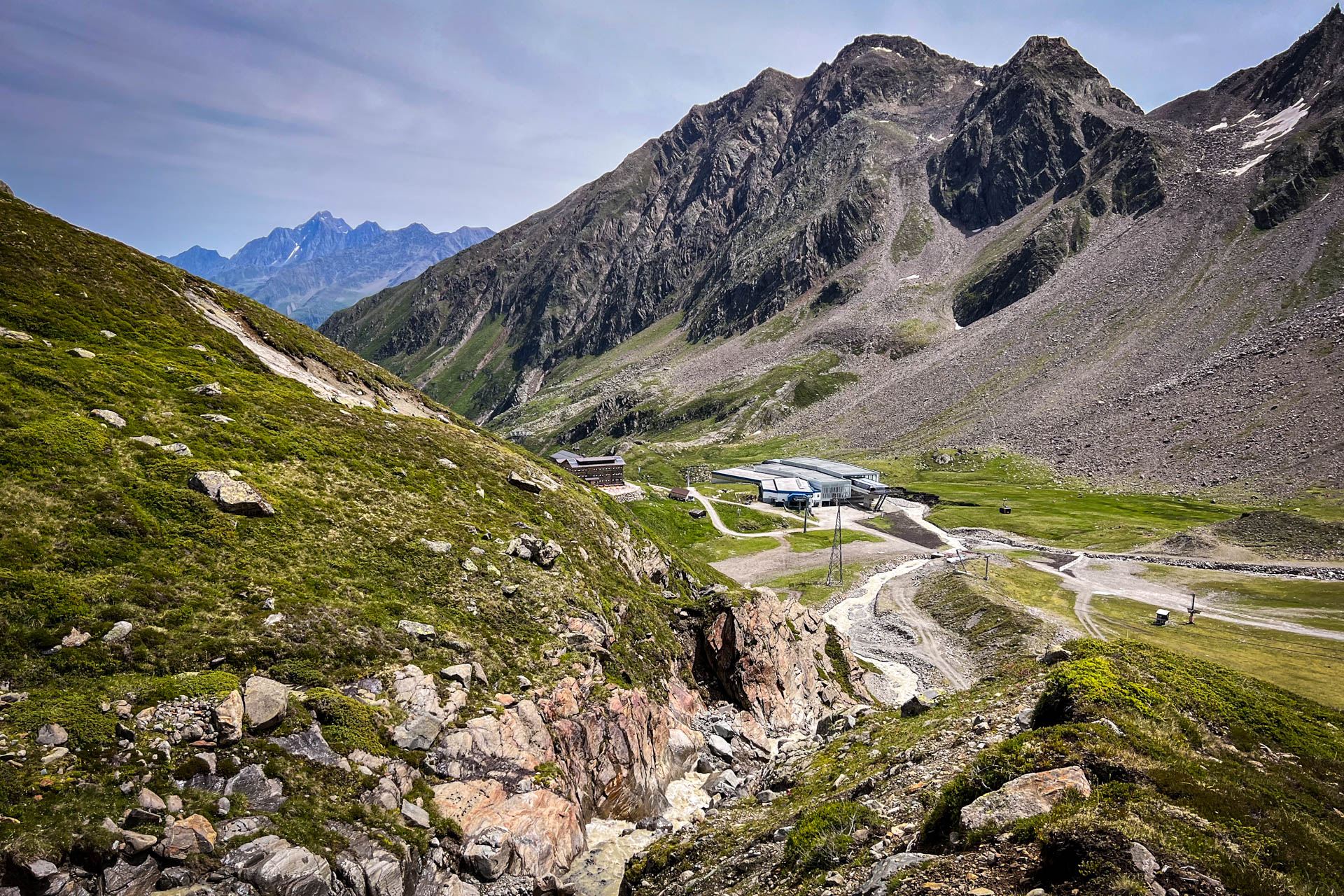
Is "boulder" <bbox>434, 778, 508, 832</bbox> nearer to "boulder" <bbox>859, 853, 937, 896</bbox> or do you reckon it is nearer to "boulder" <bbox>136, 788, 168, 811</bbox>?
"boulder" <bbox>136, 788, 168, 811</bbox>

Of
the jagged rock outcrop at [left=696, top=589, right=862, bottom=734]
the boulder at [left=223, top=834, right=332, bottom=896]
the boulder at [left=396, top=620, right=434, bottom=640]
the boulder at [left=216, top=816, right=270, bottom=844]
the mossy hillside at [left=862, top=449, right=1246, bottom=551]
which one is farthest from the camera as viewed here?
the mossy hillside at [left=862, top=449, right=1246, bottom=551]

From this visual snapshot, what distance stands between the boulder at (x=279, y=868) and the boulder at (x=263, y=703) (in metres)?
3.31

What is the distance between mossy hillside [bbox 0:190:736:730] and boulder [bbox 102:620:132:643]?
0.15 meters

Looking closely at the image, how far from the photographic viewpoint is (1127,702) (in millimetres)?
14648

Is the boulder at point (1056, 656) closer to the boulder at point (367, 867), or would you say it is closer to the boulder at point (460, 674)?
the boulder at point (460, 674)

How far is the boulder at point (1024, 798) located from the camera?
433 inches

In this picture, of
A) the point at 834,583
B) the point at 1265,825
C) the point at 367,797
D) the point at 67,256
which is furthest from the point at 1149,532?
the point at 67,256

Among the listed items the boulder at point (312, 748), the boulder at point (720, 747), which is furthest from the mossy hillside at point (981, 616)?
the boulder at point (312, 748)

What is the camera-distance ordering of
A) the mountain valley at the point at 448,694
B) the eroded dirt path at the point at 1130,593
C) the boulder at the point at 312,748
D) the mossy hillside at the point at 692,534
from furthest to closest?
the mossy hillside at the point at 692,534
the eroded dirt path at the point at 1130,593
the boulder at the point at 312,748
the mountain valley at the point at 448,694

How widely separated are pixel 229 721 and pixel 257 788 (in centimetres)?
200

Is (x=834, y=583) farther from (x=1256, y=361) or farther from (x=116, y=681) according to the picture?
(x=1256, y=361)

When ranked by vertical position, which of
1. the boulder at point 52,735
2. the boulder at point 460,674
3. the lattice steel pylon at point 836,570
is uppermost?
the boulder at point 52,735

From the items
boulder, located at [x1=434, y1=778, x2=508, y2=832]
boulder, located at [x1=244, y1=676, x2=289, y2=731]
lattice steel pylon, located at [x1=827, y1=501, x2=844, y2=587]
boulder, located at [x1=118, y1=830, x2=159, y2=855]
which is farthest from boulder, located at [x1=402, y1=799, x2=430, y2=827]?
lattice steel pylon, located at [x1=827, y1=501, x2=844, y2=587]

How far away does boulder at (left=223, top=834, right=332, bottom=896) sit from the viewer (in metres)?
13.5
